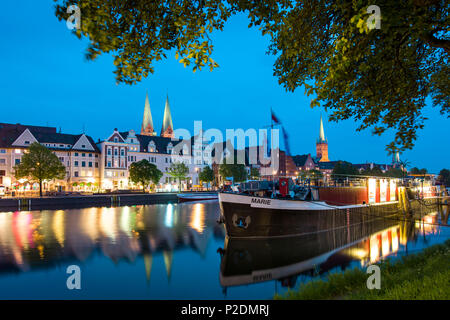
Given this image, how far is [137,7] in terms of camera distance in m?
7.40

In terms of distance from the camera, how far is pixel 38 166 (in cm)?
6531

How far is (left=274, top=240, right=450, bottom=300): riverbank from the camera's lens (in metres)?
7.44

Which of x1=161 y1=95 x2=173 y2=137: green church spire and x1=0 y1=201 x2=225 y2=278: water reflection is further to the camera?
x1=161 y1=95 x2=173 y2=137: green church spire

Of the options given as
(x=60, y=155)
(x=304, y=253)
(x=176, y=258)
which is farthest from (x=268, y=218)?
(x=60, y=155)

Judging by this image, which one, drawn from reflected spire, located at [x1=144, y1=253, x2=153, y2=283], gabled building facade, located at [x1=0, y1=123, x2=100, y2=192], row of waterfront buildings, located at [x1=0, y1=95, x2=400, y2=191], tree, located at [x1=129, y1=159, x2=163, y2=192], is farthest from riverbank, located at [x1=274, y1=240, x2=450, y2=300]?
gabled building facade, located at [x1=0, y1=123, x2=100, y2=192]

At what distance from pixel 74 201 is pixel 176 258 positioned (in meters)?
47.1

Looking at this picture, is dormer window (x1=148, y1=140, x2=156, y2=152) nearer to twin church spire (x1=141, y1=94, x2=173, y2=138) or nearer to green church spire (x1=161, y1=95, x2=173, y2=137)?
twin church spire (x1=141, y1=94, x2=173, y2=138)

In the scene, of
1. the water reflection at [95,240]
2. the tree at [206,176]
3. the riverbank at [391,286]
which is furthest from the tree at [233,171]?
the riverbank at [391,286]

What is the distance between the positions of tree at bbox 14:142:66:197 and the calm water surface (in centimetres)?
3646

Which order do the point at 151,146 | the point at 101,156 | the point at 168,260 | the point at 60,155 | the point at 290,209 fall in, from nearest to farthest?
the point at 168,260
the point at 290,209
the point at 60,155
the point at 101,156
the point at 151,146

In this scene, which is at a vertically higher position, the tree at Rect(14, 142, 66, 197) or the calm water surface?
the tree at Rect(14, 142, 66, 197)

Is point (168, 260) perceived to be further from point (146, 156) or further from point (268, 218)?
point (146, 156)

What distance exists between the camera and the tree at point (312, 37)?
6793 mm
